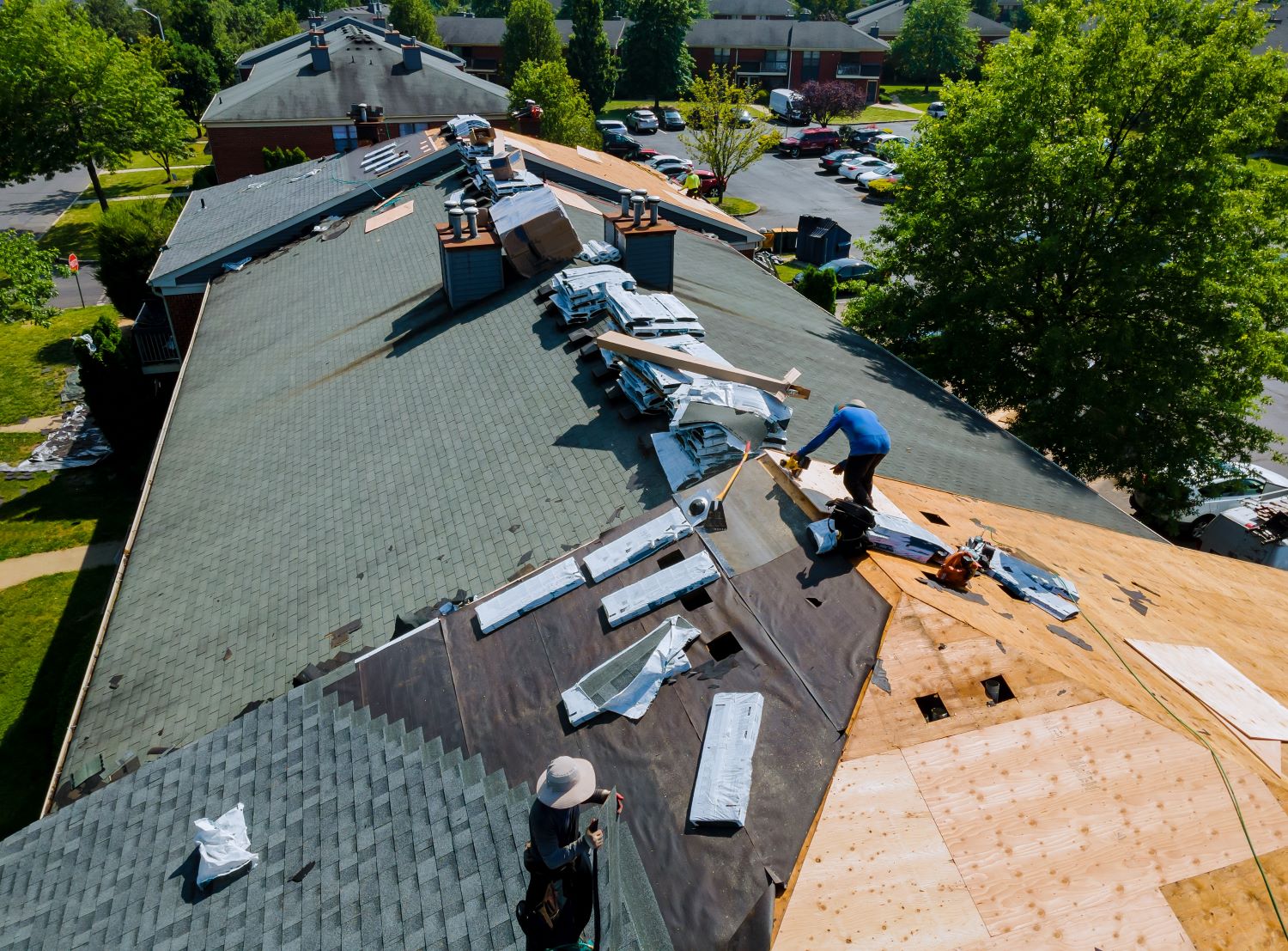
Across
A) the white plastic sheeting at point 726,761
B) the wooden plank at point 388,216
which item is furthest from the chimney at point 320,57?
the white plastic sheeting at point 726,761

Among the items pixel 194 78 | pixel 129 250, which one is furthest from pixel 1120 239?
pixel 194 78

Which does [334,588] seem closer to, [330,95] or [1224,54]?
[1224,54]

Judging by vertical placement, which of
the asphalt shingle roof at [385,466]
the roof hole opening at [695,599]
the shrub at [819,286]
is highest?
the roof hole opening at [695,599]

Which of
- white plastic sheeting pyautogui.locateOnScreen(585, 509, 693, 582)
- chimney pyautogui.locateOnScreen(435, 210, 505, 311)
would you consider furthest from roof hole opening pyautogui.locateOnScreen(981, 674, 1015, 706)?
chimney pyautogui.locateOnScreen(435, 210, 505, 311)

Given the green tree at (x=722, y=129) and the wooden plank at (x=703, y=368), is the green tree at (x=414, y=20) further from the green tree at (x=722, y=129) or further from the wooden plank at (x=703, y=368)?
the wooden plank at (x=703, y=368)

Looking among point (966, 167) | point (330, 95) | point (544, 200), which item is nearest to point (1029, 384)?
point (966, 167)
